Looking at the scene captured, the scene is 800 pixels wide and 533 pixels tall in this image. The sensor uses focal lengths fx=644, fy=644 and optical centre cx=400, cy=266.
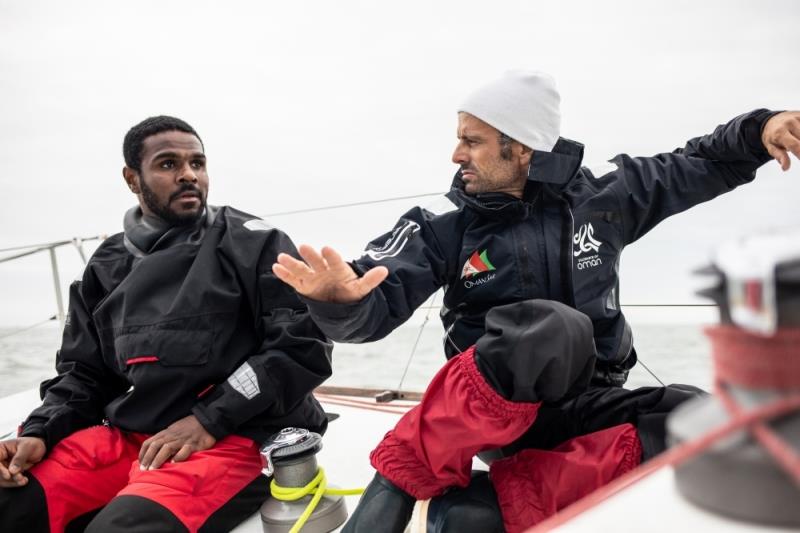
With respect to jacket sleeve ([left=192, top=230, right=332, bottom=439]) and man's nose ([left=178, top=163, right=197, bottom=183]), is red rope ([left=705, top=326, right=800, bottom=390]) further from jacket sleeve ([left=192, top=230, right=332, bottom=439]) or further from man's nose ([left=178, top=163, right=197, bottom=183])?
man's nose ([left=178, top=163, right=197, bottom=183])

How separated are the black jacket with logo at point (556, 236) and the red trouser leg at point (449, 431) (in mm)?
249

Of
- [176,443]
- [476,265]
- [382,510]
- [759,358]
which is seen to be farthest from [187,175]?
[759,358]

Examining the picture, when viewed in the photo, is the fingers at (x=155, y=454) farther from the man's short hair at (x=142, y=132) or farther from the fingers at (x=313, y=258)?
the man's short hair at (x=142, y=132)

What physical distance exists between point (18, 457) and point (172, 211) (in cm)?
64

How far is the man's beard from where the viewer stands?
1617 millimetres

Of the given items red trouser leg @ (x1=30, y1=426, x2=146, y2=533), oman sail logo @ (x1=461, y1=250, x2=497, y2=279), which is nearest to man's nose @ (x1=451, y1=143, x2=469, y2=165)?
oman sail logo @ (x1=461, y1=250, x2=497, y2=279)

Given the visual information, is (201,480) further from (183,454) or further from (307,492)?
(307,492)

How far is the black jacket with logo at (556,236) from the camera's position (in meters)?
1.29

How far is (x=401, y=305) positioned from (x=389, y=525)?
0.42m

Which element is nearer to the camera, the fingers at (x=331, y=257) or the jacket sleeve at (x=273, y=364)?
the fingers at (x=331, y=257)

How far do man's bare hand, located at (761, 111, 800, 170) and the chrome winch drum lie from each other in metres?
1.10

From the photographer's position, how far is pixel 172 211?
162cm

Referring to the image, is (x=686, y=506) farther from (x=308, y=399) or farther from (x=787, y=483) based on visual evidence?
(x=308, y=399)

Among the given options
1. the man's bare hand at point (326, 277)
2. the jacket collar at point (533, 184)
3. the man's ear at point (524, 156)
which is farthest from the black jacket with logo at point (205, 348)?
the man's ear at point (524, 156)
